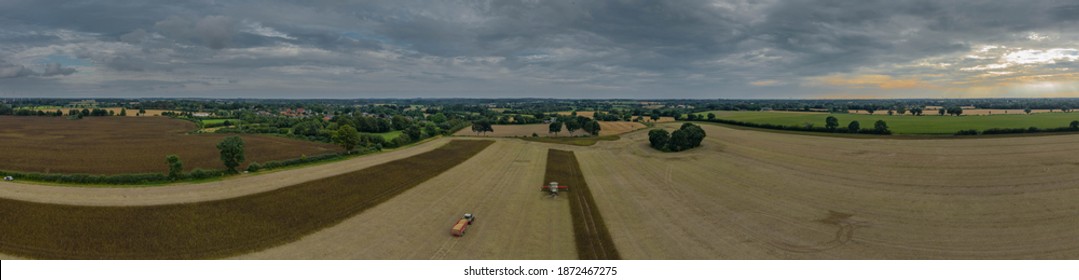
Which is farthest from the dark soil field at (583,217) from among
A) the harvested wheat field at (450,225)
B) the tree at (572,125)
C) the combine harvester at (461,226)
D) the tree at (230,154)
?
the tree at (572,125)

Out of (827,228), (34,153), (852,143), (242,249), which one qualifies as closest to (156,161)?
(34,153)

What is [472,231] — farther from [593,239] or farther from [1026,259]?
[1026,259]

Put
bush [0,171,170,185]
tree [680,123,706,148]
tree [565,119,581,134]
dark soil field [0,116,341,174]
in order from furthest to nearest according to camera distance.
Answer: tree [565,119,581,134]
tree [680,123,706,148]
dark soil field [0,116,341,174]
bush [0,171,170,185]

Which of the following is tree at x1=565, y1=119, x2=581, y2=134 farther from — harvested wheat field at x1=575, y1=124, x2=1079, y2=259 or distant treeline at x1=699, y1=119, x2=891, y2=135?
distant treeline at x1=699, y1=119, x2=891, y2=135

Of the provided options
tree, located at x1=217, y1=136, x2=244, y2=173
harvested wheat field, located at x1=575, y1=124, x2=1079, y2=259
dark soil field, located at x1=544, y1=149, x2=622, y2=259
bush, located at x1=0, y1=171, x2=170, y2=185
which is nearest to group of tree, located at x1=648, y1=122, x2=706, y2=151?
harvested wheat field, located at x1=575, y1=124, x2=1079, y2=259

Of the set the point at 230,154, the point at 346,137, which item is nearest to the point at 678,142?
the point at 346,137

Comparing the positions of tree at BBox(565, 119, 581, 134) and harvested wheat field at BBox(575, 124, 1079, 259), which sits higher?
tree at BBox(565, 119, 581, 134)

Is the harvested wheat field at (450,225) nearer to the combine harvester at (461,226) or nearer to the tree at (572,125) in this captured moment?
the combine harvester at (461,226)
